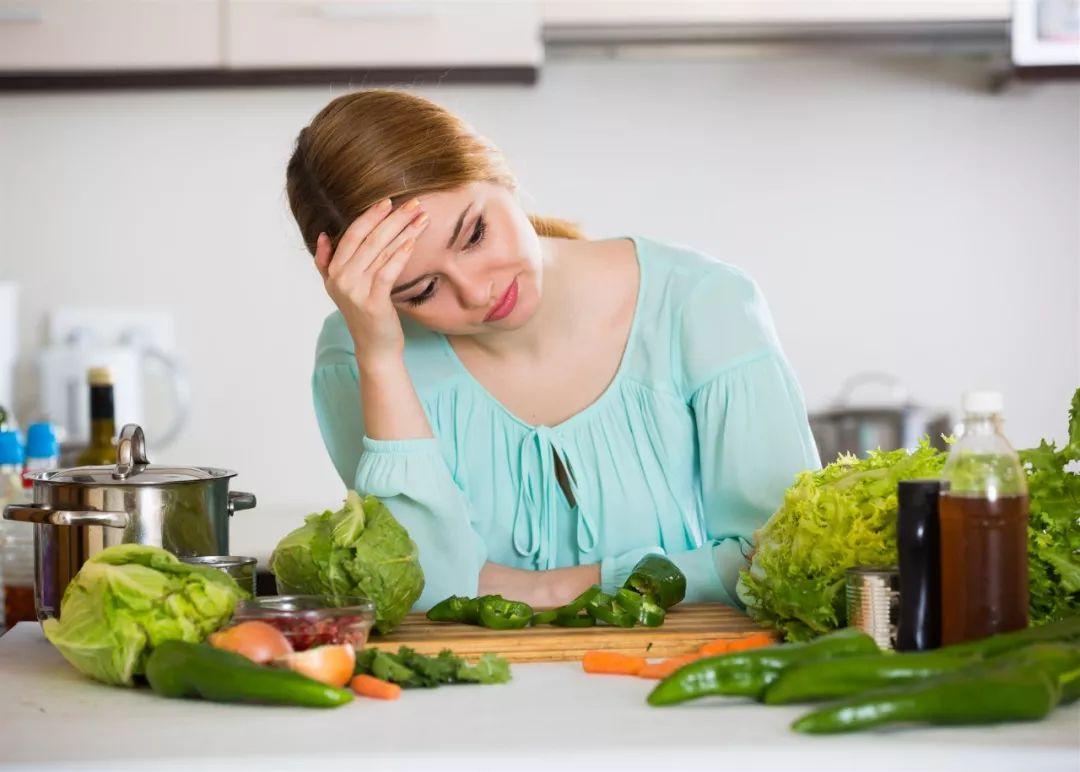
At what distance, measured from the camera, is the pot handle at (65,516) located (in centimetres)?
158

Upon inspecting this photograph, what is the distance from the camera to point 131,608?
143 cm

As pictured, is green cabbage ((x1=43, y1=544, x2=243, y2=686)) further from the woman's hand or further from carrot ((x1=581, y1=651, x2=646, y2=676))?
the woman's hand

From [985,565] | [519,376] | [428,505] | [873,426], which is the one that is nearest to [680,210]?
[873,426]

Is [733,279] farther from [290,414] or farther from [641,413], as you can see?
[290,414]

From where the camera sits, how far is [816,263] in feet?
12.4

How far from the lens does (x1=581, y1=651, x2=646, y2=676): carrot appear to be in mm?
1454

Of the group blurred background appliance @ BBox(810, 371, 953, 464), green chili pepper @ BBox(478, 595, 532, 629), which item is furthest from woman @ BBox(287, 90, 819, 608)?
blurred background appliance @ BBox(810, 371, 953, 464)

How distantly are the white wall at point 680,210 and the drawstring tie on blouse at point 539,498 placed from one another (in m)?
1.71

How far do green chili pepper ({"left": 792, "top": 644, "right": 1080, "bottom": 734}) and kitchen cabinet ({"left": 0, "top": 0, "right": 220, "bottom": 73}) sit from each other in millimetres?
2688

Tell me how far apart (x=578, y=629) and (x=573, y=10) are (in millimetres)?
2086

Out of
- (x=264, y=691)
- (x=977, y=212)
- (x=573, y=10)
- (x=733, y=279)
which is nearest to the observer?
(x=264, y=691)

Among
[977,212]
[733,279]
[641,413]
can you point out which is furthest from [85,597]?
[977,212]

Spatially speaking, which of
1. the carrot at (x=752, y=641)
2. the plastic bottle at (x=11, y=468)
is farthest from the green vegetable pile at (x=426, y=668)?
the plastic bottle at (x=11, y=468)

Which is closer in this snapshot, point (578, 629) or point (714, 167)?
point (578, 629)
